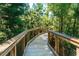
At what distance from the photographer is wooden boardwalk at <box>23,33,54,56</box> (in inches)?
103

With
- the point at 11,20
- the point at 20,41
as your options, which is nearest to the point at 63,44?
the point at 20,41

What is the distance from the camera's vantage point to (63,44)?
264 cm

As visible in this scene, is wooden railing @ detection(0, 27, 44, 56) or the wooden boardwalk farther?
the wooden boardwalk

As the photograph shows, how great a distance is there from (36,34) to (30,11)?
22cm

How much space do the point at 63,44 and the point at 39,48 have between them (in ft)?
0.73

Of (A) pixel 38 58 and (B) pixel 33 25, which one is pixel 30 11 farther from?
(A) pixel 38 58

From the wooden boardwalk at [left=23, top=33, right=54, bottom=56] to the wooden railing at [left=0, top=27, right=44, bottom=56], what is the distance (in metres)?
0.05

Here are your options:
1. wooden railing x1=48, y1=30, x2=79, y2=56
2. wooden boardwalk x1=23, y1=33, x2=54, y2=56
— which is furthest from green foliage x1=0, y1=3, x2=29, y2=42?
wooden railing x1=48, y1=30, x2=79, y2=56

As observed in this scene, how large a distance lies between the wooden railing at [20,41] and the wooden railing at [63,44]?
15 centimetres

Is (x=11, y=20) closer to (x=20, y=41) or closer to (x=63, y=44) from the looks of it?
(x=20, y=41)

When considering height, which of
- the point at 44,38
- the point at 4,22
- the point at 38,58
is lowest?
the point at 38,58

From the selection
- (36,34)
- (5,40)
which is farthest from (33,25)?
(5,40)

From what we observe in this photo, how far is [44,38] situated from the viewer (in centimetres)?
266

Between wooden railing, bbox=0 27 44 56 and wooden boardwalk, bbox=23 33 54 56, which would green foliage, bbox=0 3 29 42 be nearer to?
wooden railing, bbox=0 27 44 56
